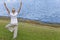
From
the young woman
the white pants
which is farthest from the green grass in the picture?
the young woman

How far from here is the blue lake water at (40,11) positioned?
21703 millimetres

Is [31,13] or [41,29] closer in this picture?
[41,29]

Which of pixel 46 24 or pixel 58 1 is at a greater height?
pixel 58 1

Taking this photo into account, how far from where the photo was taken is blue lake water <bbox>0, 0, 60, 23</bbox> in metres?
21.7

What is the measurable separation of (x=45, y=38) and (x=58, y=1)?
20.4ft

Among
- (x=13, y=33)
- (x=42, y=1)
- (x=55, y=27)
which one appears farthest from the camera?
(x=42, y=1)

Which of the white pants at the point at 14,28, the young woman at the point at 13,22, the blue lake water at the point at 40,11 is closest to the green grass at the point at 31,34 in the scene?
the white pants at the point at 14,28

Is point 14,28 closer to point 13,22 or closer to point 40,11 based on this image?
point 13,22

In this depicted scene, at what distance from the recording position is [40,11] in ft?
71.5

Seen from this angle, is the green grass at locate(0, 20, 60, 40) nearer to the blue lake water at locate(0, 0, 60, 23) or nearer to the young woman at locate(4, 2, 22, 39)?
the young woman at locate(4, 2, 22, 39)

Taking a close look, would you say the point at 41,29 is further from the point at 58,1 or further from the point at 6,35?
the point at 58,1

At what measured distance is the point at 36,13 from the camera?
856 inches

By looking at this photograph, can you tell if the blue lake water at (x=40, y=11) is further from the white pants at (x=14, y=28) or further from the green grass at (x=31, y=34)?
the white pants at (x=14, y=28)

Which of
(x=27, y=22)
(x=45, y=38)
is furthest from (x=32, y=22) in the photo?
(x=45, y=38)
